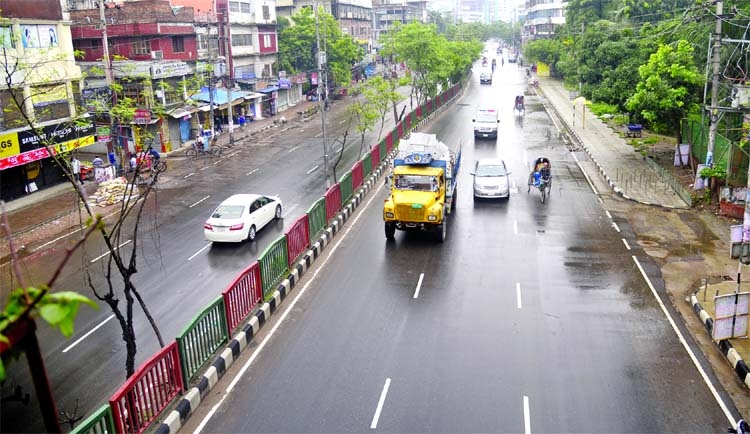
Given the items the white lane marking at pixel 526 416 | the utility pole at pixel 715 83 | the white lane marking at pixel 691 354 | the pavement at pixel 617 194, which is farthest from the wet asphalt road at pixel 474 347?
the utility pole at pixel 715 83

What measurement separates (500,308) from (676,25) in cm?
2424

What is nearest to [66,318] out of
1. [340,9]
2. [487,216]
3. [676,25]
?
[487,216]

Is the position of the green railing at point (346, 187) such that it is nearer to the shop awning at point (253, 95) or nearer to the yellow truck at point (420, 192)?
the yellow truck at point (420, 192)

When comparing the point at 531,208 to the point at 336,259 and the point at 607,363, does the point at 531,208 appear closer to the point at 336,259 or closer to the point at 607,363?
the point at 336,259

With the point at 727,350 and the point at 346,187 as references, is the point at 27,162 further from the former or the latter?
the point at 727,350

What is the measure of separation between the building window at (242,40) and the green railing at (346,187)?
103ft

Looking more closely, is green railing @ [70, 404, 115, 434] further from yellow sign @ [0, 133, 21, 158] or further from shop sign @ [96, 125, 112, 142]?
shop sign @ [96, 125, 112, 142]

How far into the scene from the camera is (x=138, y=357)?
44.1 ft

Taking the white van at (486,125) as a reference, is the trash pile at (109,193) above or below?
below

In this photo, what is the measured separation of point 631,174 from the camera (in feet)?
99.8

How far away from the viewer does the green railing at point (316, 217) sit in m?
20.0

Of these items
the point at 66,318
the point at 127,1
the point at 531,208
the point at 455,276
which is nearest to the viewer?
the point at 66,318

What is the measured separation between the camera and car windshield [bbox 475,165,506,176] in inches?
1029

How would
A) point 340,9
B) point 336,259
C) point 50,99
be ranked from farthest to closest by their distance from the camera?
point 340,9 < point 50,99 < point 336,259
